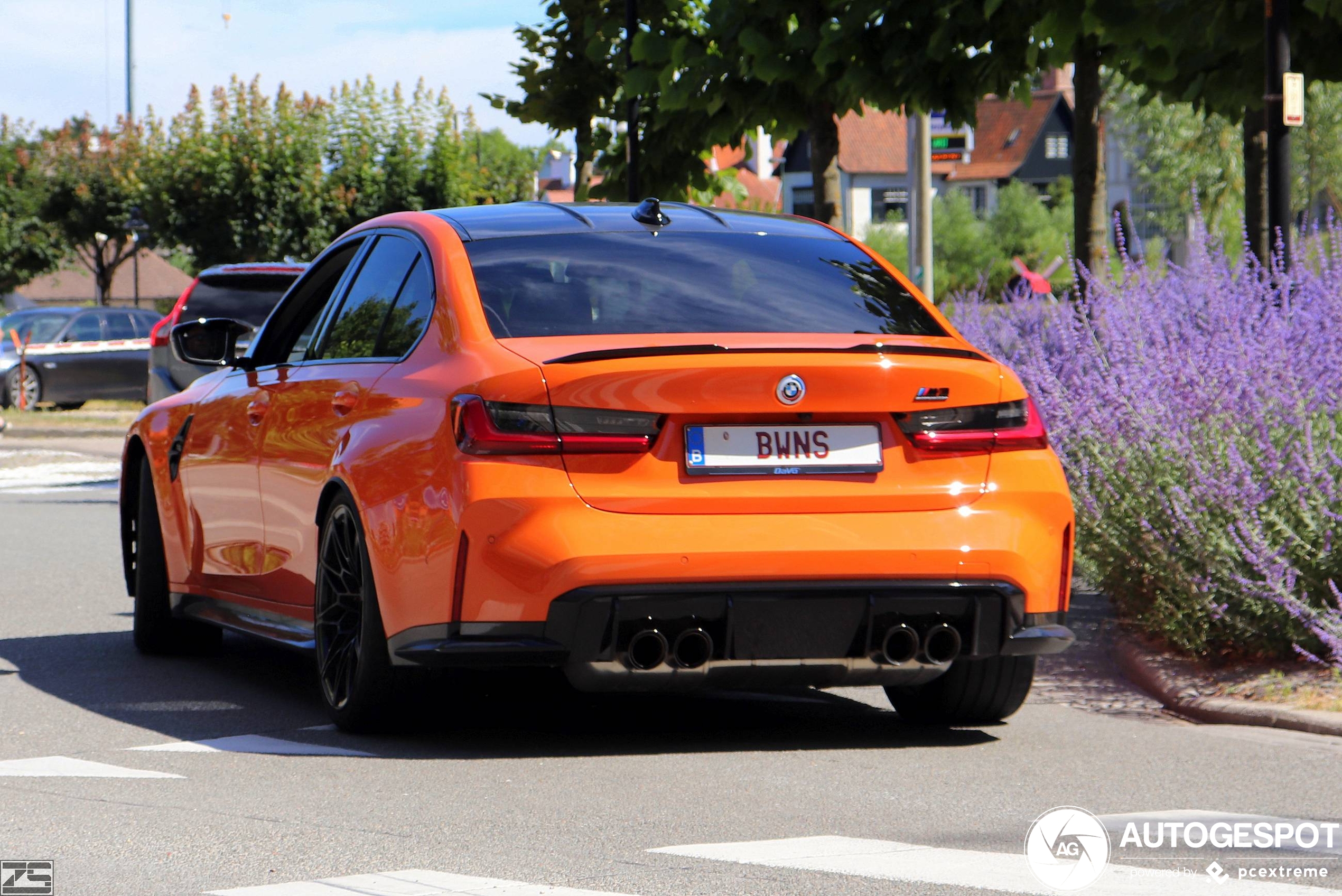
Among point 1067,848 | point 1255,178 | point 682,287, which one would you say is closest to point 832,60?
point 1255,178

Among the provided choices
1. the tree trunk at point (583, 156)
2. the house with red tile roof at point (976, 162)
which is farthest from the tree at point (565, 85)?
the house with red tile roof at point (976, 162)

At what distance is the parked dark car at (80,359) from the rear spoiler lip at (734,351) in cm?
2645

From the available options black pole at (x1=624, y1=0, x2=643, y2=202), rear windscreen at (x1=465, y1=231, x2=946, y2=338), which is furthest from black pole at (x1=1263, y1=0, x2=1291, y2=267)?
black pole at (x1=624, y1=0, x2=643, y2=202)

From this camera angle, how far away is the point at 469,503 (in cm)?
539

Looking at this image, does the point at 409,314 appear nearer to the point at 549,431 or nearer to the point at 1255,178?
the point at 549,431

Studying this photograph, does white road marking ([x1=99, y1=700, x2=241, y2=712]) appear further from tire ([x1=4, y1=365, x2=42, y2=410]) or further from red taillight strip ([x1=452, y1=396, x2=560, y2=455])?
tire ([x1=4, y1=365, x2=42, y2=410])

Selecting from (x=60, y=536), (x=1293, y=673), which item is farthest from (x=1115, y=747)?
(x=60, y=536)

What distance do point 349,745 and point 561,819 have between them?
123 centimetres

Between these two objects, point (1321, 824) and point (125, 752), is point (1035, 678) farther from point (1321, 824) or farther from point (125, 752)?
point (125, 752)

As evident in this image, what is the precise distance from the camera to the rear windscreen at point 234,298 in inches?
631

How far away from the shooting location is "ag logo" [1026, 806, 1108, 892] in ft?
14.5

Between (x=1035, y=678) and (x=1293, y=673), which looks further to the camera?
(x=1035, y=678)

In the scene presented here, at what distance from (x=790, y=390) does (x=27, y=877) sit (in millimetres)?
2272

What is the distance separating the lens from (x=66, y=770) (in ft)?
18.8
